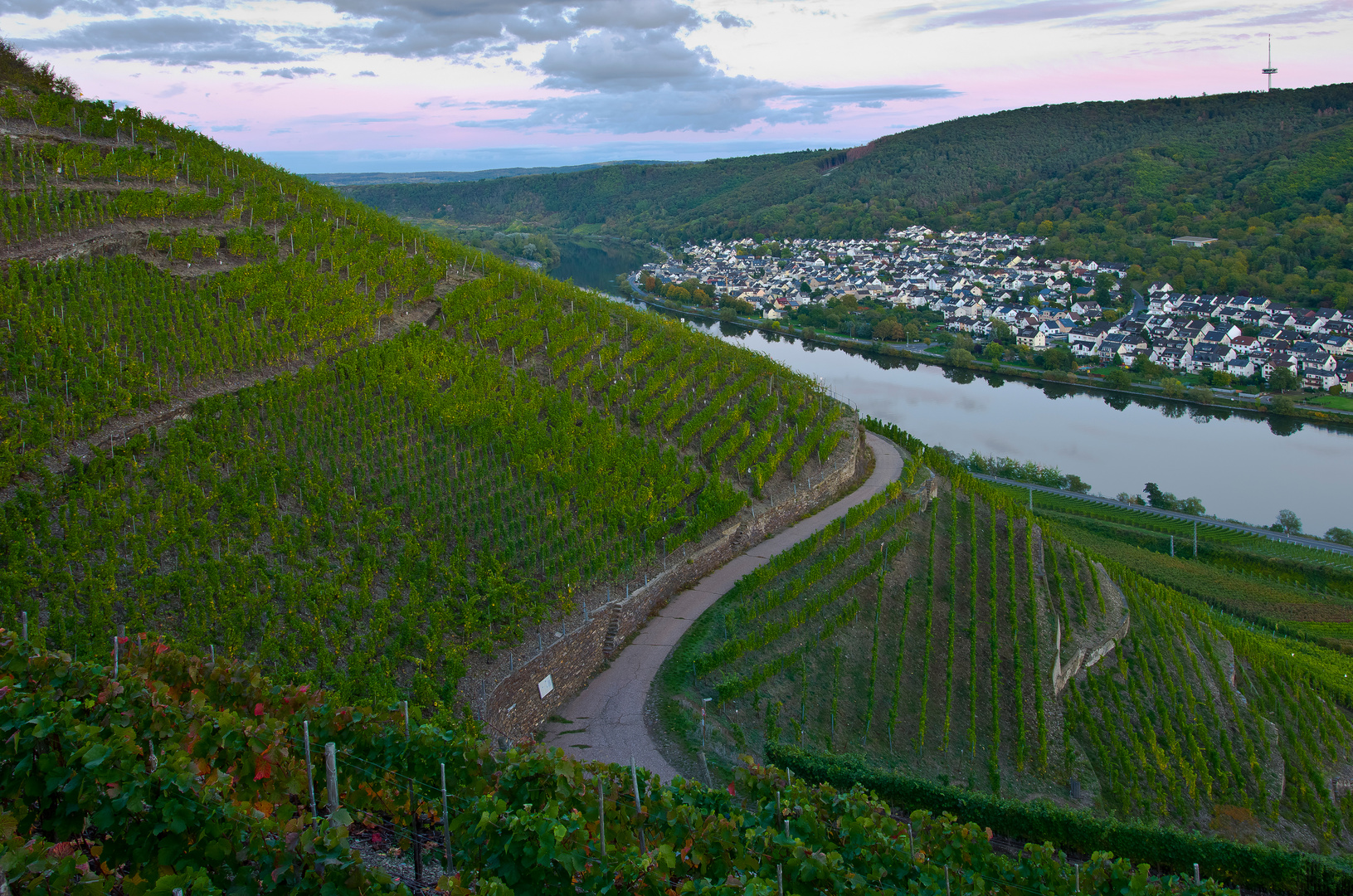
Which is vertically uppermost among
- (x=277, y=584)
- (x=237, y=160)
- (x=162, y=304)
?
(x=237, y=160)

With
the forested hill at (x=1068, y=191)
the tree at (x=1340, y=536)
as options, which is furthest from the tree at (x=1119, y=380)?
the forested hill at (x=1068, y=191)

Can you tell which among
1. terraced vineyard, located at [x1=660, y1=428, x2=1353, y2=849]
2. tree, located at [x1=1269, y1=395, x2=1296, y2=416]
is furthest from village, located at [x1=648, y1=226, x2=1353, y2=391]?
terraced vineyard, located at [x1=660, y1=428, x2=1353, y2=849]

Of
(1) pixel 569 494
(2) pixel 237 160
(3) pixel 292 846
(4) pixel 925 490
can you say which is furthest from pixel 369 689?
(2) pixel 237 160

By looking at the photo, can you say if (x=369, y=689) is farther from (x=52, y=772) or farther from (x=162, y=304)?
(x=162, y=304)

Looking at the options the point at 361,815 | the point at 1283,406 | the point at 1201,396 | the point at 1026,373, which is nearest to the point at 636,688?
the point at 361,815

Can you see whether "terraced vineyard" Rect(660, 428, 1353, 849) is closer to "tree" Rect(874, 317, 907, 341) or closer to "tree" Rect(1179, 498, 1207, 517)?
"tree" Rect(1179, 498, 1207, 517)

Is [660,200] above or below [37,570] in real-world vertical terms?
above

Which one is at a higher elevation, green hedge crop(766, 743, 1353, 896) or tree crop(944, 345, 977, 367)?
tree crop(944, 345, 977, 367)
